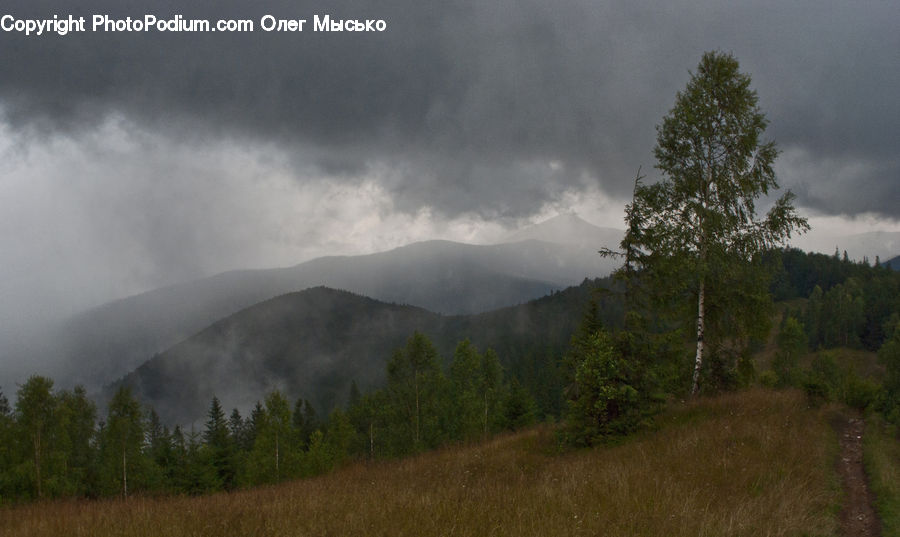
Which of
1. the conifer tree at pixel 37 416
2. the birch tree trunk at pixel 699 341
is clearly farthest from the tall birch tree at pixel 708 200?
the conifer tree at pixel 37 416

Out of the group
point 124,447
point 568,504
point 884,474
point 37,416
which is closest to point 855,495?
point 884,474

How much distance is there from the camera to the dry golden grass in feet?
19.1

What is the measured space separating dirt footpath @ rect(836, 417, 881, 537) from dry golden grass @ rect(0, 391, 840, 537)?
0.79 ft

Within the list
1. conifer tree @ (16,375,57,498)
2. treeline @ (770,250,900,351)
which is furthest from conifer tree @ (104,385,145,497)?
treeline @ (770,250,900,351)

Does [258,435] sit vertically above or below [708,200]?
below

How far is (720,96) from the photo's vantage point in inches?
726

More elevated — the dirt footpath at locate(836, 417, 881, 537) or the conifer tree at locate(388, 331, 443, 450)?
the dirt footpath at locate(836, 417, 881, 537)

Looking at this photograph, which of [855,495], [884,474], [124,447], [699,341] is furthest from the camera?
[124,447]

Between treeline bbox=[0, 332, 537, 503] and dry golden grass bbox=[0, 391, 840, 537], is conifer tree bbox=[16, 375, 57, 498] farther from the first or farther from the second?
dry golden grass bbox=[0, 391, 840, 537]

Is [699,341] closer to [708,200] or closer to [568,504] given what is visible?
[708,200]

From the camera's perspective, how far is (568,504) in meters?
6.52

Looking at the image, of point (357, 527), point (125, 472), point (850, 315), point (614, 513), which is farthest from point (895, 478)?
point (850, 315)

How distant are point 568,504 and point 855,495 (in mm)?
6748

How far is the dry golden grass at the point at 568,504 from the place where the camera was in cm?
583
